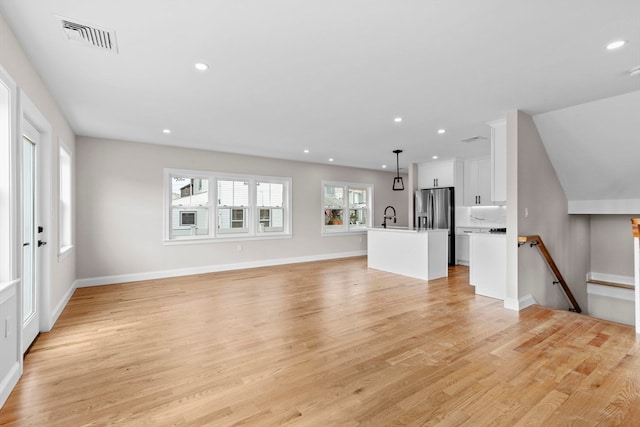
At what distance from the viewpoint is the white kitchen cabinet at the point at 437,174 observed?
732 centimetres

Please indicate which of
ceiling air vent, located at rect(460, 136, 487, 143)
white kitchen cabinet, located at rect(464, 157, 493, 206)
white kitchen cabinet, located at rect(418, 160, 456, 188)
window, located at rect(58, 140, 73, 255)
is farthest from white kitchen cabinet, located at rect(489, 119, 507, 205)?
window, located at rect(58, 140, 73, 255)

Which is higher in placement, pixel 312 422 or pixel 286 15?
pixel 286 15

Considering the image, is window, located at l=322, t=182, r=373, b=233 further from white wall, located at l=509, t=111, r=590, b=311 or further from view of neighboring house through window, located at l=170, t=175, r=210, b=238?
white wall, located at l=509, t=111, r=590, b=311

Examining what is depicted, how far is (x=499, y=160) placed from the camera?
4.38 metres

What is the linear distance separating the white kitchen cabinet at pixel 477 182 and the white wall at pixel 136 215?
14.9ft

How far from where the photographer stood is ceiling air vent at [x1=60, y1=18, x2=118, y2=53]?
2201mm

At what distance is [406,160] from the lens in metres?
7.46

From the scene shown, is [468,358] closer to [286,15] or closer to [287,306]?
[287,306]

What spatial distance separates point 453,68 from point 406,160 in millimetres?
4724

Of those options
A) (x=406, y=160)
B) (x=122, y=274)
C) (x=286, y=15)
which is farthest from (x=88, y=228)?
(x=406, y=160)

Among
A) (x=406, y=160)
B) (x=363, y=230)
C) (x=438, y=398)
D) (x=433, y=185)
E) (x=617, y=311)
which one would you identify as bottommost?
A: (x=617, y=311)

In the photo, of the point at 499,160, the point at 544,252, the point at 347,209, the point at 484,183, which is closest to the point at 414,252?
the point at 544,252

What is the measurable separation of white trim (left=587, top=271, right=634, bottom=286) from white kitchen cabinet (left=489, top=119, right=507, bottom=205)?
133 inches

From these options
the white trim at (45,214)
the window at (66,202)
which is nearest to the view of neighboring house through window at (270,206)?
the window at (66,202)
